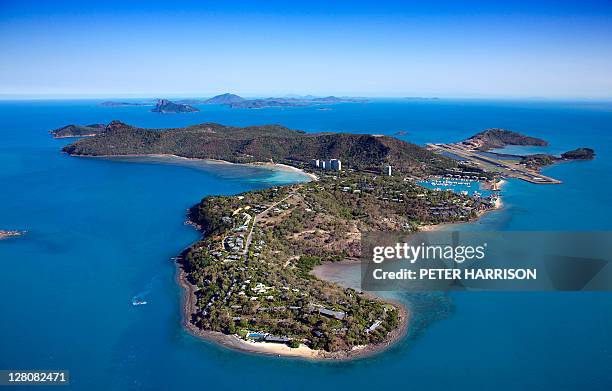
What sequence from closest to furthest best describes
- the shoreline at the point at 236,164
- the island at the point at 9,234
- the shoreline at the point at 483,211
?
the island at the point at 9,234
the shoreline at the point at 483,211
the shoreline at the point at 236,164

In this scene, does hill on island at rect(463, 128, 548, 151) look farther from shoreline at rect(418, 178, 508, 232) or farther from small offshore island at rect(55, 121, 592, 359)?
shoreline at rect(418, 178, 508, 232)

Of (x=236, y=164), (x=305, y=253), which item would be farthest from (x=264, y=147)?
(x=305, y=253)

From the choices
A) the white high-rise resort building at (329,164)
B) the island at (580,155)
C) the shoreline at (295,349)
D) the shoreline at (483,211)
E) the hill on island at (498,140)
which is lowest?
the shoreline at (295,349)

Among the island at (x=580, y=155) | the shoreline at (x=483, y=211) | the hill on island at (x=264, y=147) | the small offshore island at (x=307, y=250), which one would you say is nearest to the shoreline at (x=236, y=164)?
the hill on island at (x=264, y=147)

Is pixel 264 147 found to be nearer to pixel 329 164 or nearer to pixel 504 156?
pixel 329 164

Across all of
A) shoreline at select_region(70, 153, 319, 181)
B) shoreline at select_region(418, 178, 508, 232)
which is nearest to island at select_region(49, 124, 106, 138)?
shoreline at select_region(70, 153, 319, 181)

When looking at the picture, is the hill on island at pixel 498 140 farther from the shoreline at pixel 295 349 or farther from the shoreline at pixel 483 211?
the shoreline at pixel 295 349
